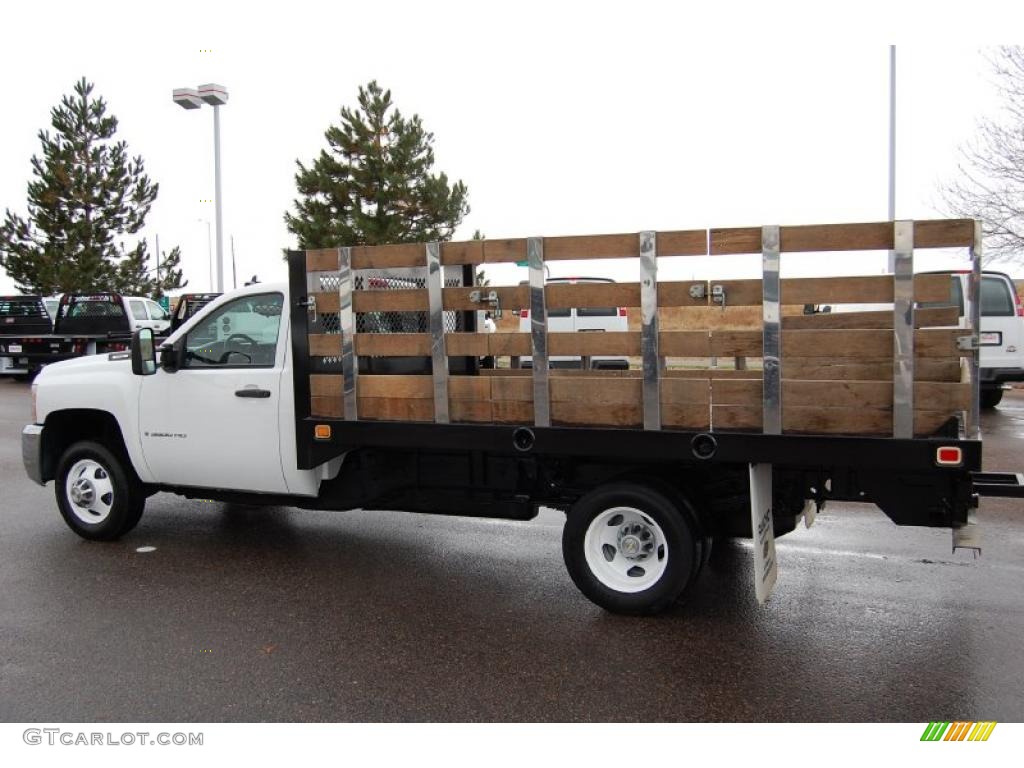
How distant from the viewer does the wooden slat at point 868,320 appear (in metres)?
4.11

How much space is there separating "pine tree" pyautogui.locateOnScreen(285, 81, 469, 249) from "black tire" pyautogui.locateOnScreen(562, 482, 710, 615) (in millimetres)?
27248

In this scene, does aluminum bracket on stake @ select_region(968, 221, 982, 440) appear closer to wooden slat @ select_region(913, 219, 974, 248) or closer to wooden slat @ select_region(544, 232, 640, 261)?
wooden slat @ select_region(913, 219, 974, 248)

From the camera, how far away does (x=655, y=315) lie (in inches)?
173

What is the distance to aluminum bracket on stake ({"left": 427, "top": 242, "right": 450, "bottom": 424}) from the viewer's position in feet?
16.0

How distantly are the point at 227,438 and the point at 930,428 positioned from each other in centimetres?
436

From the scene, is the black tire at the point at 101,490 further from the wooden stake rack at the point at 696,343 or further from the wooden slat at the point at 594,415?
the wooden slat at the point at 594,415

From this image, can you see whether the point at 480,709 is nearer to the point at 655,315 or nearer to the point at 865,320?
the point at 655,315

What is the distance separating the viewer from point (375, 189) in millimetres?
31797

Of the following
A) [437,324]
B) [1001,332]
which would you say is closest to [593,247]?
[437,324]

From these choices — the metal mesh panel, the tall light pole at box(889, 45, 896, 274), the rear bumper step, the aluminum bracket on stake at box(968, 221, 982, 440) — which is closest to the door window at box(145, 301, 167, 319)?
the tall light pole at box(889, 45, 896, 274)

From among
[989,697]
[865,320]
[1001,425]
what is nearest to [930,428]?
[865,320]

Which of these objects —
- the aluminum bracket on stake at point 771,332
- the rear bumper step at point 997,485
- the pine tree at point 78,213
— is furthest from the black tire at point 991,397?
the pine tree at point 78,213

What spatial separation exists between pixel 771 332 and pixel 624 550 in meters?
1.51
